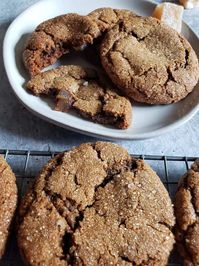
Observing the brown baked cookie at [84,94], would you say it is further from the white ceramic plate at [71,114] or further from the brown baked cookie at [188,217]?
the brown baked cookie at [188,217]

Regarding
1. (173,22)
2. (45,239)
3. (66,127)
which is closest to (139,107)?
(66,127)

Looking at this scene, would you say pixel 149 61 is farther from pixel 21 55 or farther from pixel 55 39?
pixel 21 55

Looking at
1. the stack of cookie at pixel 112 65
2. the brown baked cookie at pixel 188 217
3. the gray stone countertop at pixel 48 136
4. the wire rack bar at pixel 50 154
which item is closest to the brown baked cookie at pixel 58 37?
the stack of cookie at pixel 112 65

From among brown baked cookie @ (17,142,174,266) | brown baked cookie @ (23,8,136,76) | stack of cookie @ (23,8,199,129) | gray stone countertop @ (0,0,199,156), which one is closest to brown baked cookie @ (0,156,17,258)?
brown baked cookie @ (17,142,174,266)

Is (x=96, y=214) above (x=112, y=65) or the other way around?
the other way around

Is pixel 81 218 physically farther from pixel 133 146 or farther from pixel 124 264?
pixel 133 146

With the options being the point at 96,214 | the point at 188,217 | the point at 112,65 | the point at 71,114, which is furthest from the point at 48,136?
the point at 188,217

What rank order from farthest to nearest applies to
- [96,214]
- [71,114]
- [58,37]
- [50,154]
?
[58,37], [71,114], [50,154], [96,214]

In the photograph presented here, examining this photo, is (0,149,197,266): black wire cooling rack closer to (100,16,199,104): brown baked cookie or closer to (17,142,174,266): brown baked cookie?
(17,142,174,266): brown baked cookie

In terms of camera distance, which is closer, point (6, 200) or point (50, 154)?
point (6, 200)
